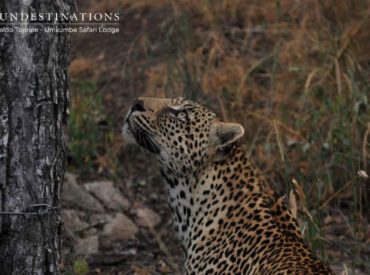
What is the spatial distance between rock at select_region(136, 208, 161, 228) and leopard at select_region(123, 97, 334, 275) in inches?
91.1

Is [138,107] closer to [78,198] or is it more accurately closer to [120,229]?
[120,229]

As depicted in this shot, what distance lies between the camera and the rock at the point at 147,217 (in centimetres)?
852

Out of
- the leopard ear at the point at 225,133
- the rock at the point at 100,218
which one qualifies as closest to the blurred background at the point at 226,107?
the rock at the point at 100,218

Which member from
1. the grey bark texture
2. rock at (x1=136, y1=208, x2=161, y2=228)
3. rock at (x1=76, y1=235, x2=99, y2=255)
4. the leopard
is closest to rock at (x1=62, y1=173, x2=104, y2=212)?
rock at (x1=136, y1=208, x2=161, y2=228)

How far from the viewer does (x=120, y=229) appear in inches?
324

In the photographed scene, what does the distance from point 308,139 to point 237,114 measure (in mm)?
868

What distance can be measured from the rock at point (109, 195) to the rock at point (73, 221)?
0.35 m

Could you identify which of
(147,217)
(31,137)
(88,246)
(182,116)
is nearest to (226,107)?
(147,217)

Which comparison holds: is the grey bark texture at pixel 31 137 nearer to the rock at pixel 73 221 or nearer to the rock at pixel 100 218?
the rock at pixel 73 221

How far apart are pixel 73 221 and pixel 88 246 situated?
378mm

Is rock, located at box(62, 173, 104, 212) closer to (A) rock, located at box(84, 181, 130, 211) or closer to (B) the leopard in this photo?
(A) rock, located at box(84, 181, 130, 211)

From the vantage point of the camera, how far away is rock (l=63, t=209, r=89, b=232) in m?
8.08

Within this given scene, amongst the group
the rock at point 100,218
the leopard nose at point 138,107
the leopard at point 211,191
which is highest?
the leopard nose at point 138,107

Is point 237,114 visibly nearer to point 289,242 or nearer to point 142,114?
point 142,114
